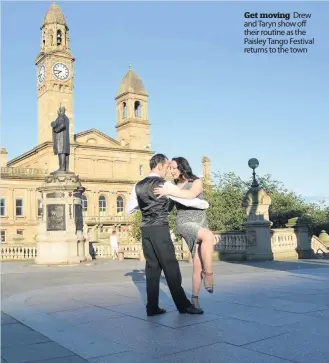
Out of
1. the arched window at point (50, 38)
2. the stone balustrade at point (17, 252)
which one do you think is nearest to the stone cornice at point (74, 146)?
the arched window at point (50, 38)

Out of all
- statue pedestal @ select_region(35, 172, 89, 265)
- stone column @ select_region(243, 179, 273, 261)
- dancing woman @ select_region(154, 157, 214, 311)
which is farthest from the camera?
statue pedestal @ select_region(35, 172, 89, 265)

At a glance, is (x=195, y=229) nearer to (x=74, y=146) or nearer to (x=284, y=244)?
(x=284, y=244)

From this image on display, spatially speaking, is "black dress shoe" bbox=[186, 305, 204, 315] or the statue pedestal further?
the statue pedestal

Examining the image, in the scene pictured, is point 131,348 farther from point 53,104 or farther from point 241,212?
point 53,104

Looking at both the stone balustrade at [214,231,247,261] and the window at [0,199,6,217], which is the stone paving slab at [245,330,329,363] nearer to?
the stone balustrade at [214,231,247,261]

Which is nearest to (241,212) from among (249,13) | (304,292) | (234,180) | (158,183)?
(234,180)

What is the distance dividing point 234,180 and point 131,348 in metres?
41.3

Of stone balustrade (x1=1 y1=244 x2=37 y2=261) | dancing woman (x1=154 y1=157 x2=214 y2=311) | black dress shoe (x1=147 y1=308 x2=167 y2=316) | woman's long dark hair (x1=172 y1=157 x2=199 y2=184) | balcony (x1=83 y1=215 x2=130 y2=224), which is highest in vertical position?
balcony (x1=83 y1=215 x2=130 y2=224)

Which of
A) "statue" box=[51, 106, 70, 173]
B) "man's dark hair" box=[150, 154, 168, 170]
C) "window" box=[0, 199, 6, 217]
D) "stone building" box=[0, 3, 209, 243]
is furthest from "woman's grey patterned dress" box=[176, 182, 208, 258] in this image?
"window" box=[0, 199, 6, 217]

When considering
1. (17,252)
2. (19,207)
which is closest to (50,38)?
(19,207)

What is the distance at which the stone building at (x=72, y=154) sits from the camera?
6116 centimetres

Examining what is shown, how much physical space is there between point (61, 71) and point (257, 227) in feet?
173

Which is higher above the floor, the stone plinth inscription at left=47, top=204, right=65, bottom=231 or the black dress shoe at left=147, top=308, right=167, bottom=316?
the stone plinth inscription at left=47, top=204, right=65, bottom=231

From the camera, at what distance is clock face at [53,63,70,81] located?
63.8 meters
